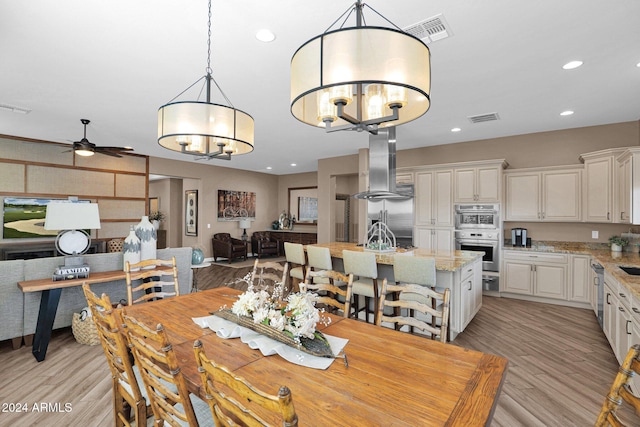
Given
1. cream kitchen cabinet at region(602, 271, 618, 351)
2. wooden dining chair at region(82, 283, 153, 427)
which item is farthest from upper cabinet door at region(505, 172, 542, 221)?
wooden dining chair at region(82, 283, 153, 427)

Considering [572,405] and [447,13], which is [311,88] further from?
[572,405]

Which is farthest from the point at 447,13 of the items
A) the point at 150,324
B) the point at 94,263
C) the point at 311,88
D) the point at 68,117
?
the point at 68,117

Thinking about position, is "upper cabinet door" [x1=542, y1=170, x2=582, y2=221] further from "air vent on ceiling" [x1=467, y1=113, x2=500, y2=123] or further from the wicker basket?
the wicker basket

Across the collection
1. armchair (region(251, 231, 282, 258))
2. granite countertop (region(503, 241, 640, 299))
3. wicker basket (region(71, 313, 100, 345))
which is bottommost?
wicker basket (region(71, 313, 100, 345))

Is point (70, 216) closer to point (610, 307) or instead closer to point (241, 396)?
point (241, 396)

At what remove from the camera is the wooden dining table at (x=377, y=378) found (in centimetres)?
102

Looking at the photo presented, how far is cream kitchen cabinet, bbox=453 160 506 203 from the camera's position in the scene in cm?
513

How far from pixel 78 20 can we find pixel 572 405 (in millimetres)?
4572

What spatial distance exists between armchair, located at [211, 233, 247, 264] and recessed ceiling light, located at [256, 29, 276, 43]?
Result: 6735mm

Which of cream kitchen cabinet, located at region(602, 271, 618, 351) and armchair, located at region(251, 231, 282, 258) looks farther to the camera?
armchair, located at region(251, 231, 282, 258)

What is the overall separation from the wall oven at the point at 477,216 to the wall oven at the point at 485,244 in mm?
89

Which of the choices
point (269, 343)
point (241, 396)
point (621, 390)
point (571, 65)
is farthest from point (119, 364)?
point (571, 65)

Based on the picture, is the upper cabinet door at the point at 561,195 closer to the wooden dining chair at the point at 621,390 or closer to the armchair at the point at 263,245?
the wooden dining chair at the point at 621,390

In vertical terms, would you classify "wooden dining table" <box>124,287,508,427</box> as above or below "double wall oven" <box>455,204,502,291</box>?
below
